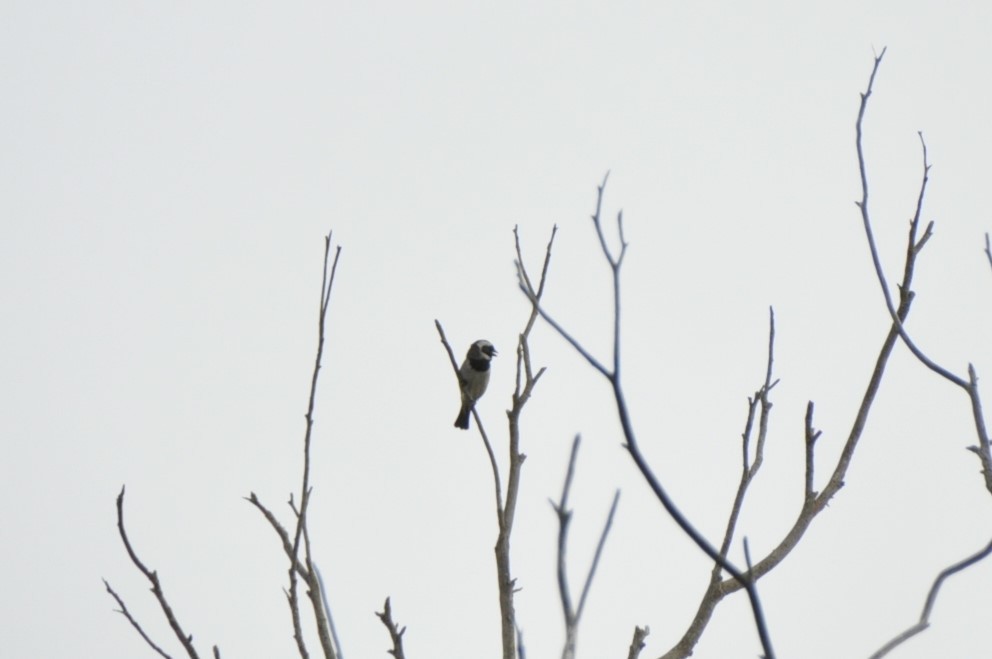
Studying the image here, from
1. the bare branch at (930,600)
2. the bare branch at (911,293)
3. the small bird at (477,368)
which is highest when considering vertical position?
the small bird at (477,368)

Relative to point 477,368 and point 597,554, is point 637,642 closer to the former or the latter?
point 597,554

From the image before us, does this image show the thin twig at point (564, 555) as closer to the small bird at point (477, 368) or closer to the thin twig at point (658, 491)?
the thin twig at point (658, 491)

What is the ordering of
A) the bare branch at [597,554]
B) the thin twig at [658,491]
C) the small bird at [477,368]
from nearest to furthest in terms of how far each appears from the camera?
the thin twig at [658,491] → the bare branch at [597,554] → the small bird at [477,368]

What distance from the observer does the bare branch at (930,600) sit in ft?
4.78

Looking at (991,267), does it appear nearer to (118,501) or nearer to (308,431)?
(308,431)

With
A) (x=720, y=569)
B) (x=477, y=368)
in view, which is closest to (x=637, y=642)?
(x=720, y=569)

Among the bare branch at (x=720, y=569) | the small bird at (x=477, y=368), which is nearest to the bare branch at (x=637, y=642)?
the bare branch at (x=720, y=569)

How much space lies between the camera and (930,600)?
4.98 feet

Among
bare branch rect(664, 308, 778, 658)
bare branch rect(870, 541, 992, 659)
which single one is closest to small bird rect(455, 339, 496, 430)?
bare branch rect(664, 308, 778, 658)

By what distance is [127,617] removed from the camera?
238 centimetres

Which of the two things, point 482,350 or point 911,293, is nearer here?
point 911,293

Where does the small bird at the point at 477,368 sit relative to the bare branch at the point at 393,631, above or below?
above

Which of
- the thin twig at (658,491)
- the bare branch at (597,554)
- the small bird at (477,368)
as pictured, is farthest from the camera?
the small bird at (477,368)

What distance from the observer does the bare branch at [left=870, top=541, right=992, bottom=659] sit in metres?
1.46
